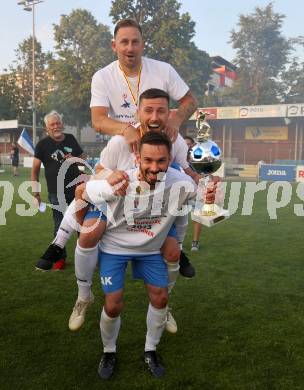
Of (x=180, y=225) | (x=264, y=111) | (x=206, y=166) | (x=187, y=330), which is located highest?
(x=264, y=111)

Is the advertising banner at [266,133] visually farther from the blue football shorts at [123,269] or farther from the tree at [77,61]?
the blue football shorts at [123,269]

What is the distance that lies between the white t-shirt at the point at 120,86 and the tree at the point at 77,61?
138 feet

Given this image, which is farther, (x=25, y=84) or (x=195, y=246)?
(x=25, y=84)

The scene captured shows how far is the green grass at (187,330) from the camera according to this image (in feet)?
11.1

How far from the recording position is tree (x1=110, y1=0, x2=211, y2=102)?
45156mm

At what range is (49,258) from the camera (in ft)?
14.1

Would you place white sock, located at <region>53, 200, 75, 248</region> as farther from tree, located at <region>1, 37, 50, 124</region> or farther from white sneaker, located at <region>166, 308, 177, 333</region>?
tree, located at <region>1, 37, 50, 124</region>

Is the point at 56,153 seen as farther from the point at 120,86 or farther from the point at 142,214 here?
the point at 142,214

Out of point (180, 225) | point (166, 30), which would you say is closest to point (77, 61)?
point (166, 30)

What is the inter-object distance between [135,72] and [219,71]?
8448 centimetres

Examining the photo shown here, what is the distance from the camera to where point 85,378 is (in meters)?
3.40

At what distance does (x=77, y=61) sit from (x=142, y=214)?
47327 mm

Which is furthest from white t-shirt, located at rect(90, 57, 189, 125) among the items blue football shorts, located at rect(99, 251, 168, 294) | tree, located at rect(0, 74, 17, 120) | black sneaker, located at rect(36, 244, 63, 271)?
tree, located at rect(0, 74, 17, 120)

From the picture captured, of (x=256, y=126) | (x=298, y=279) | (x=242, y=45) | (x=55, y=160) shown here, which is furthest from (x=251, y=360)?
(x=242, y=45)
